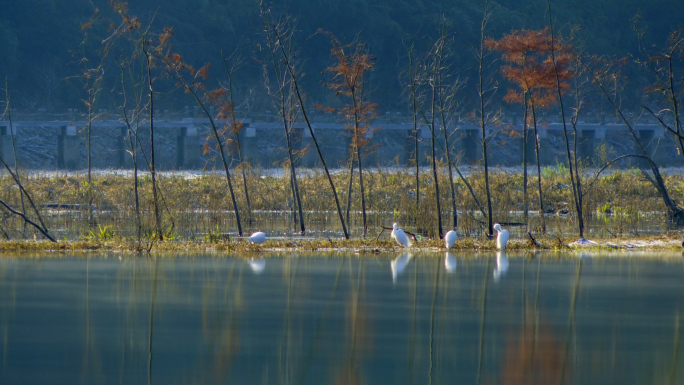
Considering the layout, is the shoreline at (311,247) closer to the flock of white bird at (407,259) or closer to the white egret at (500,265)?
the flock of white bird at (407,259)

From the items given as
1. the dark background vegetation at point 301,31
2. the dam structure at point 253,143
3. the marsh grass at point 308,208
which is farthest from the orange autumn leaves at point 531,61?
the dark background vegetation at point 301,31

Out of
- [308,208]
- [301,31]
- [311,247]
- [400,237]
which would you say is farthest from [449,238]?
[301,31]

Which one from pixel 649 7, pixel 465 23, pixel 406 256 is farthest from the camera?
pixel 649 7

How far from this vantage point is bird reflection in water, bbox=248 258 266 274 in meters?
14.3

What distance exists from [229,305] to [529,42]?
17.2 metres

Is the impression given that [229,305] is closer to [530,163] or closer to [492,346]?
[492,346]

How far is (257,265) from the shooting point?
15.0 metres

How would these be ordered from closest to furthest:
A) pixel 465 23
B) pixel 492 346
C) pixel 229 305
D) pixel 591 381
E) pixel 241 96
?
pixel 591 381 < pixel 492 346 < pixel 229 305 < pixel 241 96 < pixel 465 23

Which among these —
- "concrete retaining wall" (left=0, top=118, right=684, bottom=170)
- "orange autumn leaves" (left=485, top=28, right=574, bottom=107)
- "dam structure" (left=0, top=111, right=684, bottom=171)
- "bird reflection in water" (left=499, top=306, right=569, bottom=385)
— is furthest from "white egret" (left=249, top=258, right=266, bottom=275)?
"concrete retaining wall" (left=0, top=118, right=684, bottom=170)

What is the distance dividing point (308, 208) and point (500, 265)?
1569 centimetres

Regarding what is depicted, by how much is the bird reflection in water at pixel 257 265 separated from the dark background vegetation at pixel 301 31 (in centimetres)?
4488

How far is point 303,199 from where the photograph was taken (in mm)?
30812

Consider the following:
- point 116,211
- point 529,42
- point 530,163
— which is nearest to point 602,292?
point 529,42

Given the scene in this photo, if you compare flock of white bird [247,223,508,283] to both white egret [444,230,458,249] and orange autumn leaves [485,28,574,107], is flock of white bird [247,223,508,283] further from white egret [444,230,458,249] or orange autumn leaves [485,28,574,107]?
orange autumn leaves [485,28,574,107]
